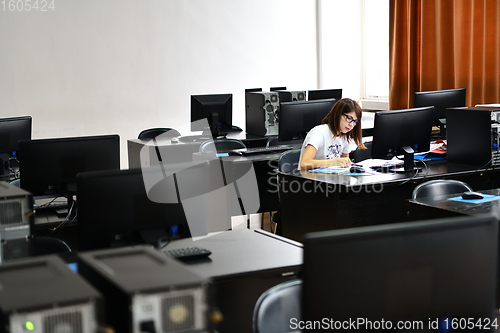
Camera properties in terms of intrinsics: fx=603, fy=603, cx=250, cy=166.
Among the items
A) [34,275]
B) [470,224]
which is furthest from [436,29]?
[34,275]

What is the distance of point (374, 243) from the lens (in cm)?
126

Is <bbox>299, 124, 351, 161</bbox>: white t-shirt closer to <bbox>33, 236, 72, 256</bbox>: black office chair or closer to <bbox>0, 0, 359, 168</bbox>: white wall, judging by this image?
<bbox>33, 236, 72, 256</bbox>: black office chair

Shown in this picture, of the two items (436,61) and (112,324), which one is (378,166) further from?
(112,324)

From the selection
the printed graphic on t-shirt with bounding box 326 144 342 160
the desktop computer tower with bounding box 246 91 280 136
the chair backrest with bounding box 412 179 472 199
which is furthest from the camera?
the desktop computer tower with bounding box 246 91 280 136

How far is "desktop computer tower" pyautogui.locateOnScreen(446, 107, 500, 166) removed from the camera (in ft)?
14.0

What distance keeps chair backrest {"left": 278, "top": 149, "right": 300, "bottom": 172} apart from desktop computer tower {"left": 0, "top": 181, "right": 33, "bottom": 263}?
273 cm

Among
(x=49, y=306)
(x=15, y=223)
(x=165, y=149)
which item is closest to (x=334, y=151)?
(x=165, y=149)

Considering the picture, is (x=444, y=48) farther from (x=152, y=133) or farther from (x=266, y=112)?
(x=152, y=133)

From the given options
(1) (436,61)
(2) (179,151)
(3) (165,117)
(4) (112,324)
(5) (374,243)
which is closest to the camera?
(4) (112,324)

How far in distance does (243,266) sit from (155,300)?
1.05 metres

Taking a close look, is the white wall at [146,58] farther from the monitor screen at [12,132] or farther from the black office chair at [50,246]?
the black office chair at [50,246]

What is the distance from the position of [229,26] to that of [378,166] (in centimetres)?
438

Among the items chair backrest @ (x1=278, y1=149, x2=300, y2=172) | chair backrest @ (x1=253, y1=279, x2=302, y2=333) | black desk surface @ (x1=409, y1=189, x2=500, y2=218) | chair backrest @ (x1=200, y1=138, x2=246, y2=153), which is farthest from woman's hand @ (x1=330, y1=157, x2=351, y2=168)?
chair backrest @ (x1=253, y1=279, x2=302, y2=333)

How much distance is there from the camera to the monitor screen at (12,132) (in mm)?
4301
